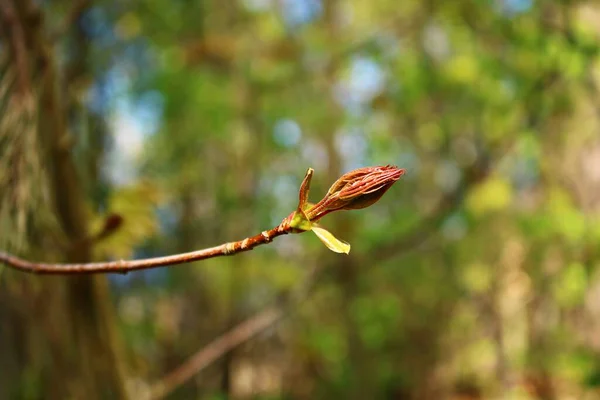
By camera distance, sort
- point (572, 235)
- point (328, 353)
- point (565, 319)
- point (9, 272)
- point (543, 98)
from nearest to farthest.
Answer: point (9, 272) → point (543, 98) → point (572, 235) → point (328, 353) → point (565, 319)

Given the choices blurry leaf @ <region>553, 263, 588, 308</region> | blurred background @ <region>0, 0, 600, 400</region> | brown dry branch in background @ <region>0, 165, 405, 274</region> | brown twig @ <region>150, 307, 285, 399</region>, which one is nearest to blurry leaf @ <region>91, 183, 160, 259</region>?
blurred background @ <region>0, 0, 600, 400</region>

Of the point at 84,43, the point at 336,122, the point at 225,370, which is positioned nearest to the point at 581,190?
the point at 336,122

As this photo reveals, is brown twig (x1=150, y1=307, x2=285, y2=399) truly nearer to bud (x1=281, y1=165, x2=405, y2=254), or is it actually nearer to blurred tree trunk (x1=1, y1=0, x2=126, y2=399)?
blurred tree trunk (x1=1, y1=0, x2=126, y2=399)

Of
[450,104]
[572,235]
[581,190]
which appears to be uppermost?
[450,104]

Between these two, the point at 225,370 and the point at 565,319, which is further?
the point at 565,319

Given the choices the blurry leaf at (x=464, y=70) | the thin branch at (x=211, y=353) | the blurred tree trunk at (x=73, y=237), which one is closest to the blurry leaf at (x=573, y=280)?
the blurry leaf at (x=464, y=70)

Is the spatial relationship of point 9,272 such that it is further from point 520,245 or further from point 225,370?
point 520,245
